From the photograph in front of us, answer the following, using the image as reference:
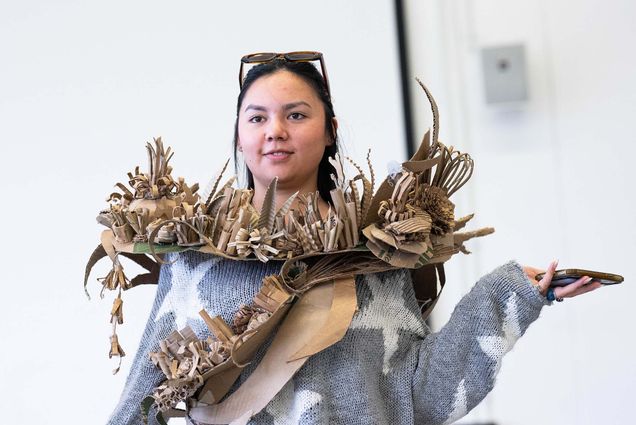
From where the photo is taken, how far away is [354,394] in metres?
1.13

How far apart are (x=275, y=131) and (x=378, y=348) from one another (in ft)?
0.91

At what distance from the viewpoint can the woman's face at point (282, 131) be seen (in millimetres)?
1203

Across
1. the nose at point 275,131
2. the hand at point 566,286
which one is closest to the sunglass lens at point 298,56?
the nose at point 275,131

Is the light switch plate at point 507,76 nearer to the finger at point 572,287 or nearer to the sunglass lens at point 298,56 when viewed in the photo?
the sunglass lens at point 298,56

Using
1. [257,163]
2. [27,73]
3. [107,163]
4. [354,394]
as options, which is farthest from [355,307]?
[27,73]

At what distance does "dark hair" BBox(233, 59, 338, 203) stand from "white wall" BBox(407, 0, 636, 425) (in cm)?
88

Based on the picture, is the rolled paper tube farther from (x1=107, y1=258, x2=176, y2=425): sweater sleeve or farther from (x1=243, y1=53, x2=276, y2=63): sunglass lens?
(x1=243, y1=53, x2=276, y2=63): sunglass lens

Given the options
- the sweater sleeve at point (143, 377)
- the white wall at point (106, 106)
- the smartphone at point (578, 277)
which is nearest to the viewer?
the smartphone at point (578, 277)

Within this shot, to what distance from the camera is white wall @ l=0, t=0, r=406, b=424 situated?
2.07m

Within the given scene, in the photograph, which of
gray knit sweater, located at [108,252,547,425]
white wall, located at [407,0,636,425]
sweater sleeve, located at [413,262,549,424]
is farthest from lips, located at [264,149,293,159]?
white wall, located at [407,0,636,425]

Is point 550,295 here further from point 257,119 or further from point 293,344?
point 257,119

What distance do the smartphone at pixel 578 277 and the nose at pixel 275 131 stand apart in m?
0.35

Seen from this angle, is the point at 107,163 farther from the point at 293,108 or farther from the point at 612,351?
the point at 612,351

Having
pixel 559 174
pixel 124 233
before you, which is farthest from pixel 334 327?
pixel 559 174
